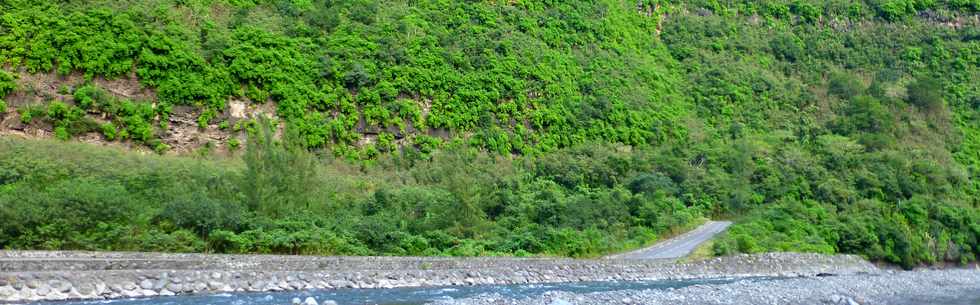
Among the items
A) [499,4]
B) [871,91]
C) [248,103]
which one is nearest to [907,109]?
[871,91]

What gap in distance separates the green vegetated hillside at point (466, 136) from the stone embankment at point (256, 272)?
Answer: 368 cm

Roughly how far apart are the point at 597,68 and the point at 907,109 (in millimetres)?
32916

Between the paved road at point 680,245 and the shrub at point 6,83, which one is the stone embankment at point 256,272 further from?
the shrub at point 6,83

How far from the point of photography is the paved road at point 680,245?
4048 centimetres

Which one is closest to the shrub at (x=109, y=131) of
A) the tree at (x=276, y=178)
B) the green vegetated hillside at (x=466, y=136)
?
the green vegetated hillside at (x=466, y=136)

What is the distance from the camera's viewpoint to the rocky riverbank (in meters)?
21.1

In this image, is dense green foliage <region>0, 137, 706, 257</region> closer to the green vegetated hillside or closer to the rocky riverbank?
the green vegetated hillside

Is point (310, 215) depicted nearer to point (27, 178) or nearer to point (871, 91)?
point (27, 178)

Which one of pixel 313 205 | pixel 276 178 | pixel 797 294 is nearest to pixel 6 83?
pixel 276 178

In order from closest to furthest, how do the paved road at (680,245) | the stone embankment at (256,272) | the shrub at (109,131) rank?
the stone embankment at (256,272) < the shrub at (109,131) < the paved road at (680,245)

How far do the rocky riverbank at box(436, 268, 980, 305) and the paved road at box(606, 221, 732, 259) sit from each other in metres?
9.10

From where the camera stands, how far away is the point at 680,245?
4388 centimetres

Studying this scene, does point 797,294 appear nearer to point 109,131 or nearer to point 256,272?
point 256,272

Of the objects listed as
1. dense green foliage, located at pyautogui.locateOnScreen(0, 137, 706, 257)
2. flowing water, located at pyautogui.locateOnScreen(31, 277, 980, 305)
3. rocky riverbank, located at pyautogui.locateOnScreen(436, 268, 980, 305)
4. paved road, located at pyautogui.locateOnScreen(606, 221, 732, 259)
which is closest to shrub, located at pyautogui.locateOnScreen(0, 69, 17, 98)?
dense green foliage, located at pyautogui.locateOnScreen(0, 137, 706, 257)
